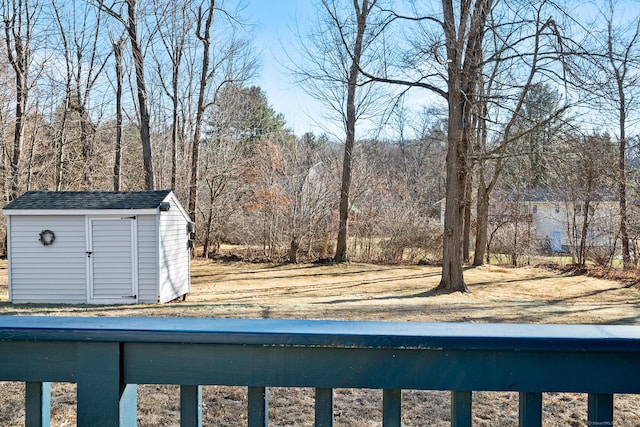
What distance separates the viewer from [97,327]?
95cm

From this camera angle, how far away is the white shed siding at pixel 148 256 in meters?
9.10

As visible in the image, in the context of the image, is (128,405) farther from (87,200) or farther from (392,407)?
(87,200)

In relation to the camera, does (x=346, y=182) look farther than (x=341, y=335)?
Yes

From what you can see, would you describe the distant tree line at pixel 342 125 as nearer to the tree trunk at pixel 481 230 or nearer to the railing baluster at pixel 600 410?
the tree trunk at pixel 481 230

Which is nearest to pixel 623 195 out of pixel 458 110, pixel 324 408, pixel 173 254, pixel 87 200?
pixel 458 110

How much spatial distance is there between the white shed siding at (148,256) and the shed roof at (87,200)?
34 centimetres

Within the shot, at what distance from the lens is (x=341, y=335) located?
0.92 meters

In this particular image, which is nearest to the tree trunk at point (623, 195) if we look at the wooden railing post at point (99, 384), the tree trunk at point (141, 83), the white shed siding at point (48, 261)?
the tree trunk at point (141, 83)

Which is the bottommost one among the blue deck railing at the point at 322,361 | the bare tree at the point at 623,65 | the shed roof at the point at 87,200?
the blue deck railing at the point at 322,361

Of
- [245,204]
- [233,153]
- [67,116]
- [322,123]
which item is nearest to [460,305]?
[322,123]

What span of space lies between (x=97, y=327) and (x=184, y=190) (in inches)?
732

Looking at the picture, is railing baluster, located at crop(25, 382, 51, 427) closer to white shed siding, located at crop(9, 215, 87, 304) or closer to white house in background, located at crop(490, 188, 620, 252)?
white shed siding, located at crop(9, 215, 87, 304)

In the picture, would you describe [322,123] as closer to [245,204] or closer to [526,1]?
[245,204]

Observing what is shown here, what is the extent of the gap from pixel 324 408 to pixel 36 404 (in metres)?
0.59
